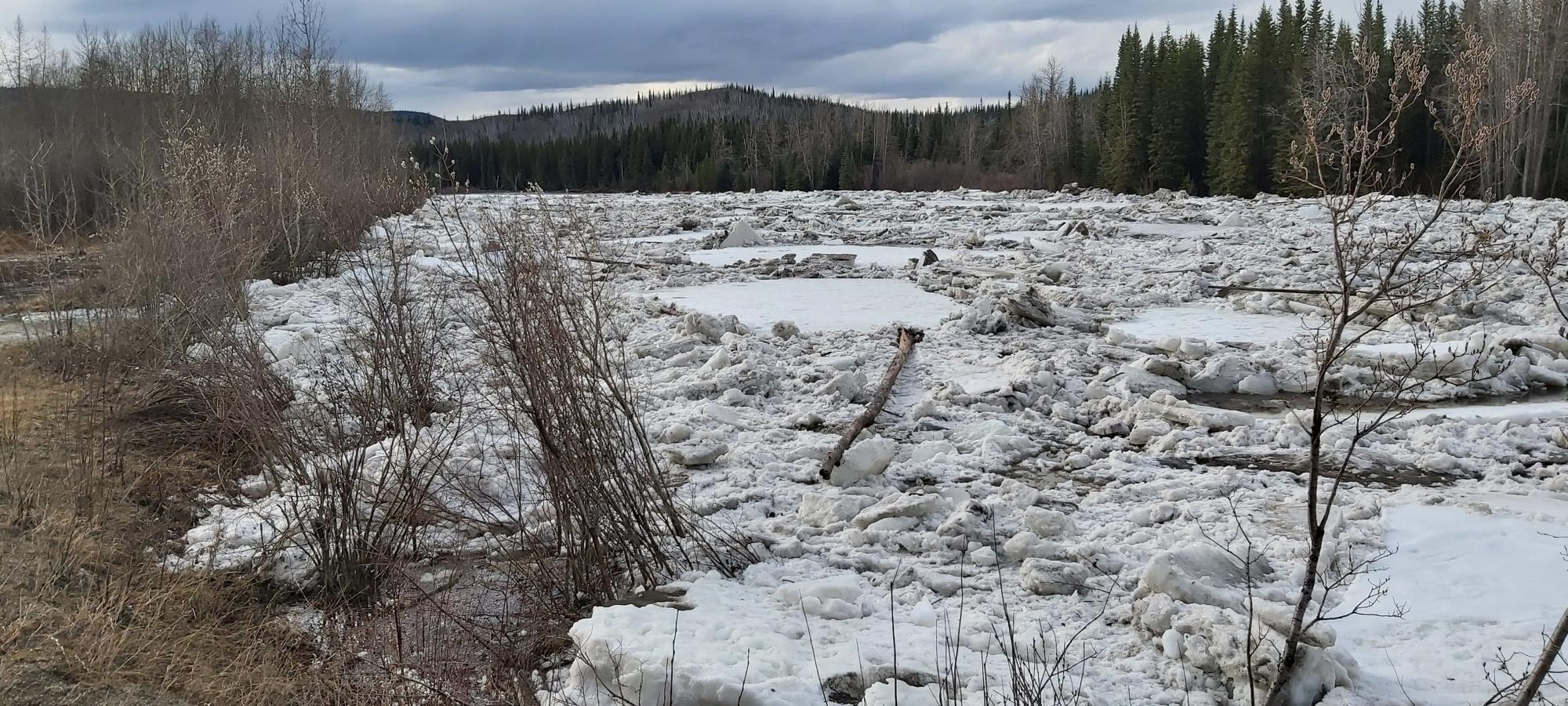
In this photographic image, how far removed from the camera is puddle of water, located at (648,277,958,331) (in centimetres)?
1149

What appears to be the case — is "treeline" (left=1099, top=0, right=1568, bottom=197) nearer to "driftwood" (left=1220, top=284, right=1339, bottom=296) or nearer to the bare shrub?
"driftwood" (left=1220, top=284, right=1339, bottom=296)

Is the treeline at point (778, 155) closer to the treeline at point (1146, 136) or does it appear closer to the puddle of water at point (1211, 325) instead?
the treeline at point (1146, 136)

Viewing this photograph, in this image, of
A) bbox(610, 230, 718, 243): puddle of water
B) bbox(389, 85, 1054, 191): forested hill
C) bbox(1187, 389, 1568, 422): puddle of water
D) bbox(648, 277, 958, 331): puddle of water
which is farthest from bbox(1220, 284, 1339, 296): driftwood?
bbox(389, 85, 1054, 191): forested hill

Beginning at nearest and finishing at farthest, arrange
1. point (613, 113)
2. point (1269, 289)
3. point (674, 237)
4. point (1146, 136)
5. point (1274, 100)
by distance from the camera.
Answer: point (1269, 289) → point (674, 237) → point (1274, 100) → point (1146, 136) → point (613, 113)

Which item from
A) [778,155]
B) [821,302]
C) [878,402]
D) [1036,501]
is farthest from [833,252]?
[778,155]

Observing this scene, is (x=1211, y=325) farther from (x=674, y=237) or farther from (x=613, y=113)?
(x=613, y=113)

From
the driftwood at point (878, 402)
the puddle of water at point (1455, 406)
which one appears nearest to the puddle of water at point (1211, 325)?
the puddle of water at point (1455, 406)

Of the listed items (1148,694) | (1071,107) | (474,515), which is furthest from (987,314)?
(1071,107)

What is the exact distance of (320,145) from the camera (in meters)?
20.7

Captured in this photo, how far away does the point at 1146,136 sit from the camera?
4800cm

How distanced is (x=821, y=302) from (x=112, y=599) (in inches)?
369

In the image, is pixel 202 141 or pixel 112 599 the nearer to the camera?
pixel 112 599

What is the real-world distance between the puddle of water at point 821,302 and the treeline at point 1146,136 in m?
6.01

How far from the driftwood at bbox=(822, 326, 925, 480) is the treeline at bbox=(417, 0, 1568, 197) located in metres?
2.47
